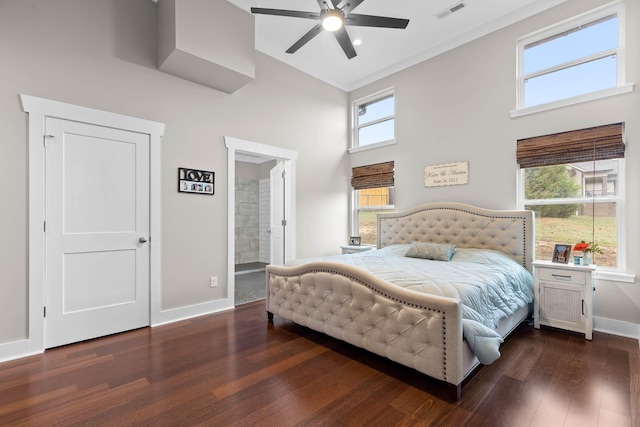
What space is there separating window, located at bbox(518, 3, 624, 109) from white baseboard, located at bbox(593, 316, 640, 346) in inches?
90.1

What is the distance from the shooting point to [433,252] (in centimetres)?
344

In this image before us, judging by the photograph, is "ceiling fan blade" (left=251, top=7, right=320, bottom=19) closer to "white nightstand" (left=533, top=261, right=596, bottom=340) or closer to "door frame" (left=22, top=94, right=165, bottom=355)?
"door frame" (left=22, top=94, right=165, bottom=355)

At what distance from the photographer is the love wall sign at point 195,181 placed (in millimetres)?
3443

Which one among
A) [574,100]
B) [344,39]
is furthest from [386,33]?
[574,100]

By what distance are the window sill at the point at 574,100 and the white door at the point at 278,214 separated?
3198 mm

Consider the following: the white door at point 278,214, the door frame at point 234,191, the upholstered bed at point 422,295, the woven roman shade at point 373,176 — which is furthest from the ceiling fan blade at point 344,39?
the upholstered bed at point 422,295

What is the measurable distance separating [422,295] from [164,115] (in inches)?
126

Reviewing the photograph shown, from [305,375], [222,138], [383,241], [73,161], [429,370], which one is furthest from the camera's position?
[383,241]

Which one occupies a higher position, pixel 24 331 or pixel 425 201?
pixel 425 201

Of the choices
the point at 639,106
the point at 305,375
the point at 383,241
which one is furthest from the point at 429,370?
the point at 639,106

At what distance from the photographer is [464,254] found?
3.38 metres

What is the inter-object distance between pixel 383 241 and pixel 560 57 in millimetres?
3078

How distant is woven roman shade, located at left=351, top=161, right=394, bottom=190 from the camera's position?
192 inches

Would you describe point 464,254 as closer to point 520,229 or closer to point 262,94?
point 520,229
